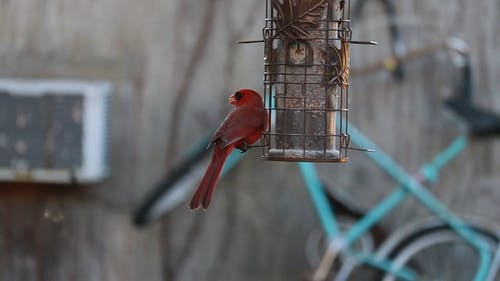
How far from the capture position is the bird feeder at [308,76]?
444cm

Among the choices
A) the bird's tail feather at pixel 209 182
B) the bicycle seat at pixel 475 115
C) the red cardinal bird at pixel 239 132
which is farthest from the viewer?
the bicycle seat at pixel 475 115

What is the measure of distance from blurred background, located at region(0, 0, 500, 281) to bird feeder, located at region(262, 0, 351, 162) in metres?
2.02

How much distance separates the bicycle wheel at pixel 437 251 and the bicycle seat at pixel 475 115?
0.48 metres

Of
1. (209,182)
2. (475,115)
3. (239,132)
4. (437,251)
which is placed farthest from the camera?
(437,251)

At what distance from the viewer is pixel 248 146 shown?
4492mm

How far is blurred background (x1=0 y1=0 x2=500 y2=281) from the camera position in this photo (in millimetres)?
6629

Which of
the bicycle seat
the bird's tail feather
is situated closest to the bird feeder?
the bird's tail feather

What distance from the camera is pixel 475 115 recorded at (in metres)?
6.54

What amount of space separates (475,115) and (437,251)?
74cm

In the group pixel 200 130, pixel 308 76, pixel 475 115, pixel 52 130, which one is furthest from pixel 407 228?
pixel 308 76

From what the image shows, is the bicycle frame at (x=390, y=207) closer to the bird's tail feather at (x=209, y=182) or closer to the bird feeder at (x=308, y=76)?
the bird feeder at (x=308, y=76)

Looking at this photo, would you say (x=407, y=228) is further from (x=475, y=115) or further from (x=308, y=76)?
(x=308, y=76)

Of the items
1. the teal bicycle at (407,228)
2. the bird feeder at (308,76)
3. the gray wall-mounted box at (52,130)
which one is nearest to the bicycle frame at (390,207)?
the teal bicycle at (407,228)

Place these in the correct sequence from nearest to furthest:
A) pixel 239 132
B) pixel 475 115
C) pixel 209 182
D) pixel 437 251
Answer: pixel 209 182, pixel 239 132, pixel 475 115, pixel 437 251
